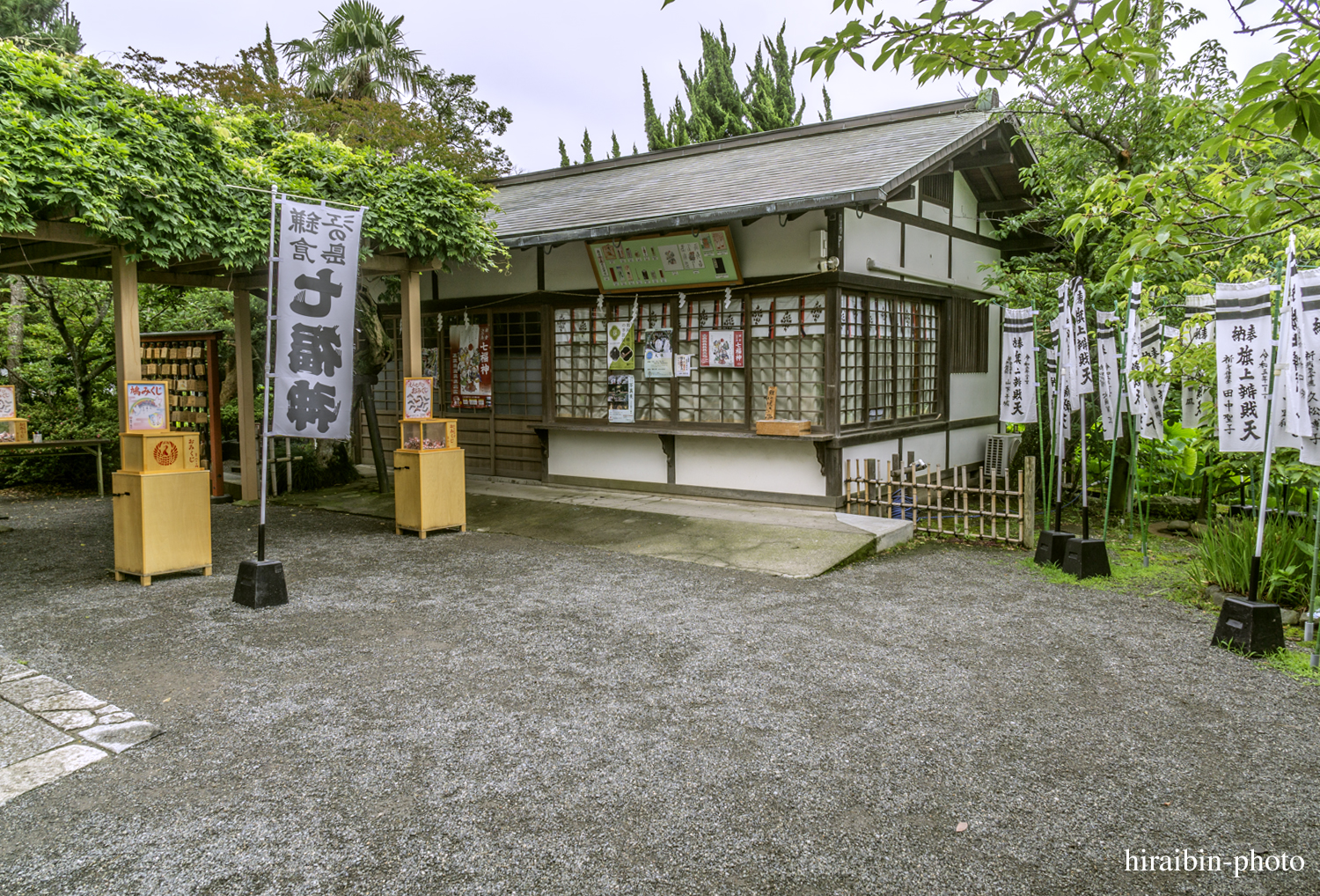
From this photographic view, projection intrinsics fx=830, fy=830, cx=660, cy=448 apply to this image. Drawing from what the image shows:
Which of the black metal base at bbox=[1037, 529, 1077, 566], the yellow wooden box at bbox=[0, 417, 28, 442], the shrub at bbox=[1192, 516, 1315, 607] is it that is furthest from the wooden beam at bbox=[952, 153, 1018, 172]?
Answer: the yellow wooden box at bbox=[0, 417, 28, 442]

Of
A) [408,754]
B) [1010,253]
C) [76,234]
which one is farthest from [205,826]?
[1010,253]

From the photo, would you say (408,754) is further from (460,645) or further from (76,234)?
(76,234)

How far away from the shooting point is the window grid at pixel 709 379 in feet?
32.2

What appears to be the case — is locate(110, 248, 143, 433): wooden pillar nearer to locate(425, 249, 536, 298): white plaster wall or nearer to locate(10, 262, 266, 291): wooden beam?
locate(10, 262, 266, 291): wooden beam

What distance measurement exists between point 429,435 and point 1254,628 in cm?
712

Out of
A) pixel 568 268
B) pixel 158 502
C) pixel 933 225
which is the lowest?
pixel 158 502

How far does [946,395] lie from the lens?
11.3 meters

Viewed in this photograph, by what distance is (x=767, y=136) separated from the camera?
12539 mm

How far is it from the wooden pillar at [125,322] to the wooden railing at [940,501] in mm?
6916

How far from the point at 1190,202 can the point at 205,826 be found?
535 cm

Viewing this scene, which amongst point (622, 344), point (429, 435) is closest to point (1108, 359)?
point (622, 344)

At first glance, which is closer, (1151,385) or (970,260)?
(1151,385)

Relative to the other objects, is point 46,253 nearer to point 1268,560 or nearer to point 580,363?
point 580,363

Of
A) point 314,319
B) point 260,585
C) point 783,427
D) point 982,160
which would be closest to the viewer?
point 260,585
